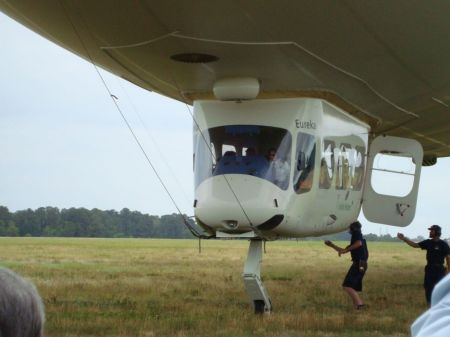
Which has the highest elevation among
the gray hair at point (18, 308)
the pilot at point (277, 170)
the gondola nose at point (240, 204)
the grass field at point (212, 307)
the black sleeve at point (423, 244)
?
the pilot at point (277, 170)

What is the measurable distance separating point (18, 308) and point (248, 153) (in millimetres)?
10026

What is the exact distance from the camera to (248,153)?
12.0 m

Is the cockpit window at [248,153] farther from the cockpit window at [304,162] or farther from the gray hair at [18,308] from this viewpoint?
the gray hair at [18,308]

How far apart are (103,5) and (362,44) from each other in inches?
134

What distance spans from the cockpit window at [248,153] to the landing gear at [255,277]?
3.77 feet

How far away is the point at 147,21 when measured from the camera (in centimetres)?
1012

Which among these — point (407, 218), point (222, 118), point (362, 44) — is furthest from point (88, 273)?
point (362, 44)

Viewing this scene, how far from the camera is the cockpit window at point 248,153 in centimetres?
1186

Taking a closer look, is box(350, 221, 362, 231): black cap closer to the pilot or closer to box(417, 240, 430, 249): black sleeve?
box(417, 240, 430, 249): black sleeve

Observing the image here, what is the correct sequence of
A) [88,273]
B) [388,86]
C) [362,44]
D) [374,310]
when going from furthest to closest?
[88,273], [374,310], [388,86], [362,44]

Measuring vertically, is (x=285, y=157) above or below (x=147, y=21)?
below

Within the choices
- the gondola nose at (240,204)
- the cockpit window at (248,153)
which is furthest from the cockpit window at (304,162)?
the gondola nose at (240,204)

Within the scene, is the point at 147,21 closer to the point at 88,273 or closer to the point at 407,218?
the point at 407,218

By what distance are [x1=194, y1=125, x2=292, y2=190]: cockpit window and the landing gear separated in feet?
3.77
